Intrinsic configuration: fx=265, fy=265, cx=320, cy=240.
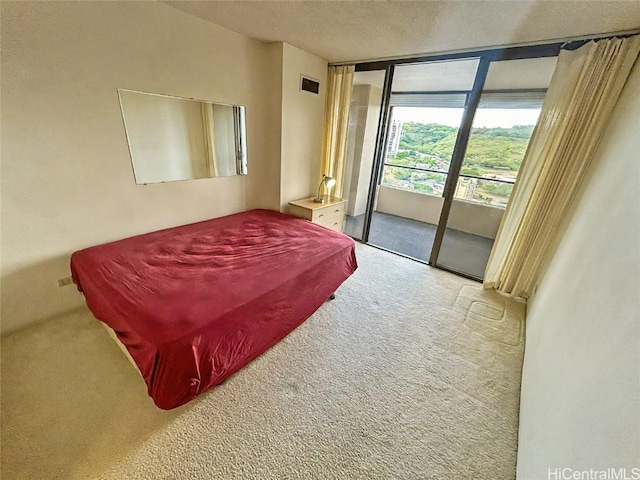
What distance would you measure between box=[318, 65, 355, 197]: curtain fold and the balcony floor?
2.98 feet

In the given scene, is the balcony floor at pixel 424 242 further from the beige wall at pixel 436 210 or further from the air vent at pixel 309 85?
the air vent at pixel 309 85

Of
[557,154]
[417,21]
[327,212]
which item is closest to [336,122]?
[327,212]

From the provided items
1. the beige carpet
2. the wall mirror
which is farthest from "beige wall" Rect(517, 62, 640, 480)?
the wall mirror

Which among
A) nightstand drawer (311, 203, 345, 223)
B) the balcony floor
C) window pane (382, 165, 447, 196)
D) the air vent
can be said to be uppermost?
the air vent

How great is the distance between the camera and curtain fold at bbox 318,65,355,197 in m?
3.27

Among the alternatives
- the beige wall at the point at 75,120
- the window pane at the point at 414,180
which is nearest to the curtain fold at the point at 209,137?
the beige wall at the point at 75,120

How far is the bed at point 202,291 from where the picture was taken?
1277 mm

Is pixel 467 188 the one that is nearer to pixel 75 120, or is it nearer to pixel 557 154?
pixel 557 154

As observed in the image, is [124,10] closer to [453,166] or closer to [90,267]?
[90,267]

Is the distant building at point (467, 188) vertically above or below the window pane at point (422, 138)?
below

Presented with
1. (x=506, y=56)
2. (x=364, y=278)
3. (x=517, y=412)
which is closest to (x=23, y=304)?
(x=364, y=278)

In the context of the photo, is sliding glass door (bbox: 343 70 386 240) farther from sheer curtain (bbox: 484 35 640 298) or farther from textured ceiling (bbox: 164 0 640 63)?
sheer curtain (bbox: 484 35 640 298)

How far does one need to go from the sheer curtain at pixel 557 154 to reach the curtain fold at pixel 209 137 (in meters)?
2.98

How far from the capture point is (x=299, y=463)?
1265 mm
